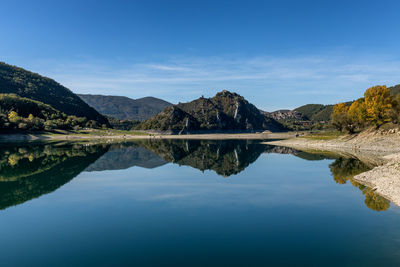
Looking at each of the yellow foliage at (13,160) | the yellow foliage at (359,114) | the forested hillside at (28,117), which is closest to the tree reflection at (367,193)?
the yellow foliage at (359,114)

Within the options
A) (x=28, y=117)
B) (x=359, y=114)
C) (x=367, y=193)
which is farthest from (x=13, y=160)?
(x=28, y=117)

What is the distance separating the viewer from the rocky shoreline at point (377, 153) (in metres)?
27.0

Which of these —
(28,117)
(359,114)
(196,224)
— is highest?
(28,117)

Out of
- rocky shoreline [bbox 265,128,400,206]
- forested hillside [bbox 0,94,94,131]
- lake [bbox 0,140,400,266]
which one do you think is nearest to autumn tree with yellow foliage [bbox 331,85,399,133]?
rocky shoreline [bbox 265,128,400,206]

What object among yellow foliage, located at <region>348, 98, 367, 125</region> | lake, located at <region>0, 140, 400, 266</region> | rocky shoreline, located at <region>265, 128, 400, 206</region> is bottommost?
lake, located at <region>0, 140, 400, 266</region>

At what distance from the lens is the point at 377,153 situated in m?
63.6

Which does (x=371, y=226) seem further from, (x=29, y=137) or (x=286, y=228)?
(x=29, y=137)

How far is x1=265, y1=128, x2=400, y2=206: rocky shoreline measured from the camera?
27.0m

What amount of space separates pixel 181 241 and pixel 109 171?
103 feet

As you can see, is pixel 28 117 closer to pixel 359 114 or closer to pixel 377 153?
pixel 359 114

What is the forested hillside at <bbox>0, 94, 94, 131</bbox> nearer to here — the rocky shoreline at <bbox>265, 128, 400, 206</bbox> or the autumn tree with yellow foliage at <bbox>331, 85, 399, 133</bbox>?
the rocky shoreline at <bbox>265, 128, 400, 206</bbox>

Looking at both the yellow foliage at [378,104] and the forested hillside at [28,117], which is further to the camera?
the forested hillside at [28,117]

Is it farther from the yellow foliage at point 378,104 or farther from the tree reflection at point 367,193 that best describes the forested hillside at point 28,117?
the yellow foliage at point 378,104

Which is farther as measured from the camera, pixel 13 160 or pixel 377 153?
pixel 377 153
